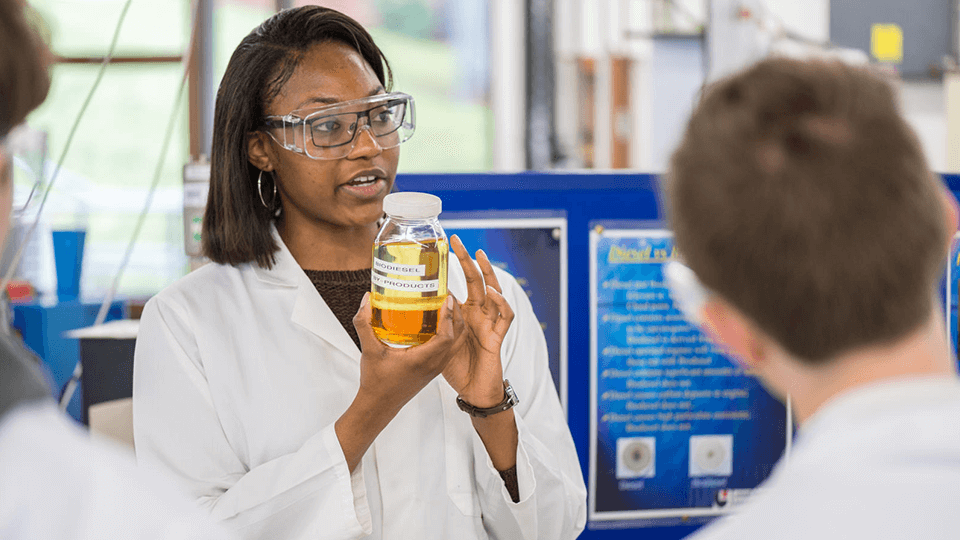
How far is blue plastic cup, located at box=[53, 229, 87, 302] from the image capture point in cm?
369

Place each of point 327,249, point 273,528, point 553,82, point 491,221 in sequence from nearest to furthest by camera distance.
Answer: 1. point 273,528
2. point 327,249
3. point 491,221
4. point 553,82

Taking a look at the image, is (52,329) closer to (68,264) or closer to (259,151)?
(68,264)

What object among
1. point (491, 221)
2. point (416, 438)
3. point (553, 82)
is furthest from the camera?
point (553, 82)

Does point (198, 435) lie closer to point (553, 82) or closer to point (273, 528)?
point (273, 528)

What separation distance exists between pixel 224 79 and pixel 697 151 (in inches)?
46.3

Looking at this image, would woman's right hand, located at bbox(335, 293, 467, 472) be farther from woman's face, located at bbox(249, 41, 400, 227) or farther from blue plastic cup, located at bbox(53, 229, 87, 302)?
blue plastic cup, located at bbox(53, 229, 87, 302)

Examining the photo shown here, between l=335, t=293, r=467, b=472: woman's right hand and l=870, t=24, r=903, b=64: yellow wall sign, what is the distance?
6530 mm

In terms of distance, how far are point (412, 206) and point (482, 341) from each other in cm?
26

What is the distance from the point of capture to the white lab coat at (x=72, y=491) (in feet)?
2.05

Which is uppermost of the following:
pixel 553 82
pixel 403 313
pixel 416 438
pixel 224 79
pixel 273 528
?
pixel 553 82

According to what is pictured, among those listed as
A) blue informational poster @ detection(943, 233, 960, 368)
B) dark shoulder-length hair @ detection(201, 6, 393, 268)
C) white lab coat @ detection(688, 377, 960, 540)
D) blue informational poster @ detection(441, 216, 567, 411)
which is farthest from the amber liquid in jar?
blue informational poster @ detection(943, 233, 960, 368)

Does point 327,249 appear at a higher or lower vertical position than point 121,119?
lower

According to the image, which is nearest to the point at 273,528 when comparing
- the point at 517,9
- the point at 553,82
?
the point at 553,82

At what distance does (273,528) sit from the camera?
4.83 ft
